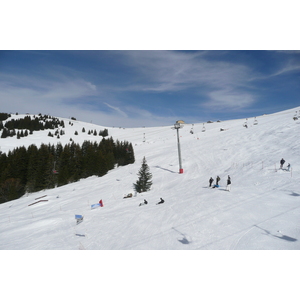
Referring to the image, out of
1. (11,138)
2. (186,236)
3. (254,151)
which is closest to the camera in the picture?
(186,236)

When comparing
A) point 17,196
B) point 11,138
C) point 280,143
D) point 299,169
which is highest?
point 11,138

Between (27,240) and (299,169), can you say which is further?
(299,169)

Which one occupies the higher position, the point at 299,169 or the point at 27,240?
the point at 299,169

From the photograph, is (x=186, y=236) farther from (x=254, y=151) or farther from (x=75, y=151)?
(x=75, y=151)

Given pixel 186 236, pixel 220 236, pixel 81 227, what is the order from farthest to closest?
1. pixel 81 227
2. pixel 186 236
3. pixel 220 236

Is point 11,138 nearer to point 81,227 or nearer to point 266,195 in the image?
point 81,227

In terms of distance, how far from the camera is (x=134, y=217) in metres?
14.0

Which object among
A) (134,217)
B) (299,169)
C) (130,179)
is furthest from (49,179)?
(299,169)

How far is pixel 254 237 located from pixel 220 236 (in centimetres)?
163

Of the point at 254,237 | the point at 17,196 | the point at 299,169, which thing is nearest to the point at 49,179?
the point at 17,196

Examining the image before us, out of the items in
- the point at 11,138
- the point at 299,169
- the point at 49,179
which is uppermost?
the point at 11,138

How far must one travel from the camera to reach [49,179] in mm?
45000

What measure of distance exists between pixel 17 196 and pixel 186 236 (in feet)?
156

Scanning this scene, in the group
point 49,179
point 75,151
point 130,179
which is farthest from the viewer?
point 75,151
